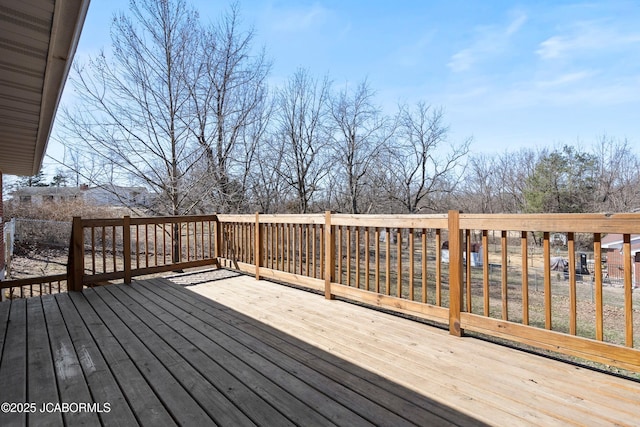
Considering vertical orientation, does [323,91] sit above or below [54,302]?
above

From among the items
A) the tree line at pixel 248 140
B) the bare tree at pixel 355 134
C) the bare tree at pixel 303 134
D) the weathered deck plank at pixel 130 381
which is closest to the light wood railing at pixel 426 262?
the weathered deck plank at pixel 130 381

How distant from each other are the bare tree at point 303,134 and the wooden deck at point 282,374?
9.15 meters

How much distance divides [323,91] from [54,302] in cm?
1103

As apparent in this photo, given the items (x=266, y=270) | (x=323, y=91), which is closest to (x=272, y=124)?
(x=323, y=91)

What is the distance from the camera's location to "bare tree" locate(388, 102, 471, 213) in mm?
14758

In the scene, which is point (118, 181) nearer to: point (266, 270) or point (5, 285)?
point (5, 285)

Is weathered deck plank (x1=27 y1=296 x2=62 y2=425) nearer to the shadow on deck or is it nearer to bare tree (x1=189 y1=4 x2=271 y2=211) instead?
the shadow on deck

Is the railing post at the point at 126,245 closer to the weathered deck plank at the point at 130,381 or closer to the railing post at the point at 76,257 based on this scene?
the railing post at the point at 76,257

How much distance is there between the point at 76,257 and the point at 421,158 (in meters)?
13.9

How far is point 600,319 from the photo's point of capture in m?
2.02

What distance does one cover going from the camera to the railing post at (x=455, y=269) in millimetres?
2703

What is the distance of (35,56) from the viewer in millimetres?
2232

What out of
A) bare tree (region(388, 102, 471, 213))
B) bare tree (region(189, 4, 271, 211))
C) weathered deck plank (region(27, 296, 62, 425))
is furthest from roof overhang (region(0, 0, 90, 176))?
bare tree (region(388, 102, 471, 213))

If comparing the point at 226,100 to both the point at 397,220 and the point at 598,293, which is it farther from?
the point at 598,293
